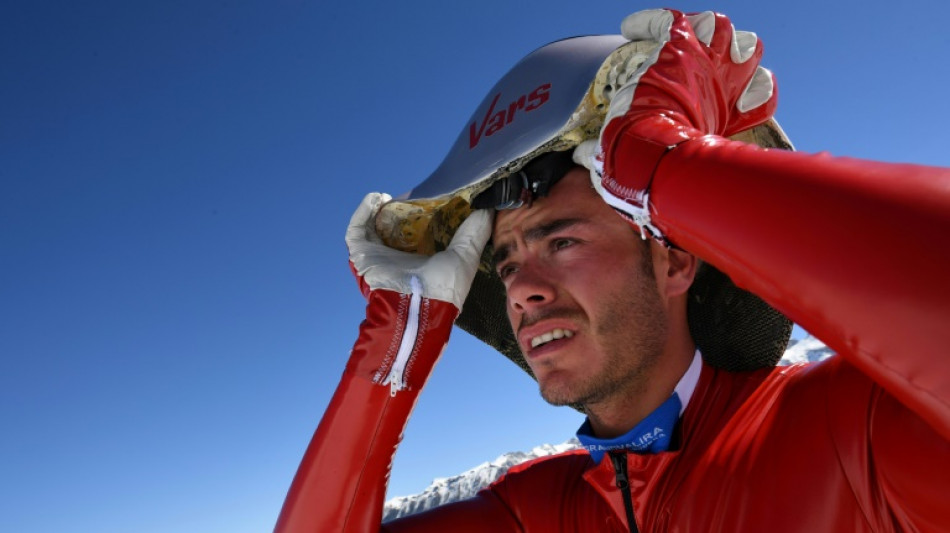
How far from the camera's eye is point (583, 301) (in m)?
2.65

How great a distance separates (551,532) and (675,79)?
6.54 feet

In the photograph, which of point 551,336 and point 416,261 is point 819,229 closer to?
point 551,336

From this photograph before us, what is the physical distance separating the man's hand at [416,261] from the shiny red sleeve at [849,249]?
157 cm

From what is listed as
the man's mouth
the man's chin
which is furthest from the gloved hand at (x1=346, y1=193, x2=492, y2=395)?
the man's chin

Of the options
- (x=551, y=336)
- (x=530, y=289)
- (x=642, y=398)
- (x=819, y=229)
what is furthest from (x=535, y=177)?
(x=819, y=229)

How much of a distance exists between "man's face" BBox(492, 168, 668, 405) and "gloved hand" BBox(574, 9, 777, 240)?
1.13ft

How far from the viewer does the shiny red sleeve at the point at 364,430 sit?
2.68 m

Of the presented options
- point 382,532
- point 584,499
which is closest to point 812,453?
point 584,499

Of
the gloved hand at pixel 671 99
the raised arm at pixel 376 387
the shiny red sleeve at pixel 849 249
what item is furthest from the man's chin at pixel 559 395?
the shiny red sleeve at pixel 849 249

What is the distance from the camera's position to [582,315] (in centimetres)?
265

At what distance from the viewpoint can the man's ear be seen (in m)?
2.84

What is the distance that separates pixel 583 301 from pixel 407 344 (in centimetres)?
80

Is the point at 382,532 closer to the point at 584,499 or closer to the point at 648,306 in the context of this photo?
the point at 584,499

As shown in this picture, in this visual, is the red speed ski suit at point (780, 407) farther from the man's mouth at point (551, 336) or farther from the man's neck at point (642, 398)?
the man's mouth at point (551, 336)
